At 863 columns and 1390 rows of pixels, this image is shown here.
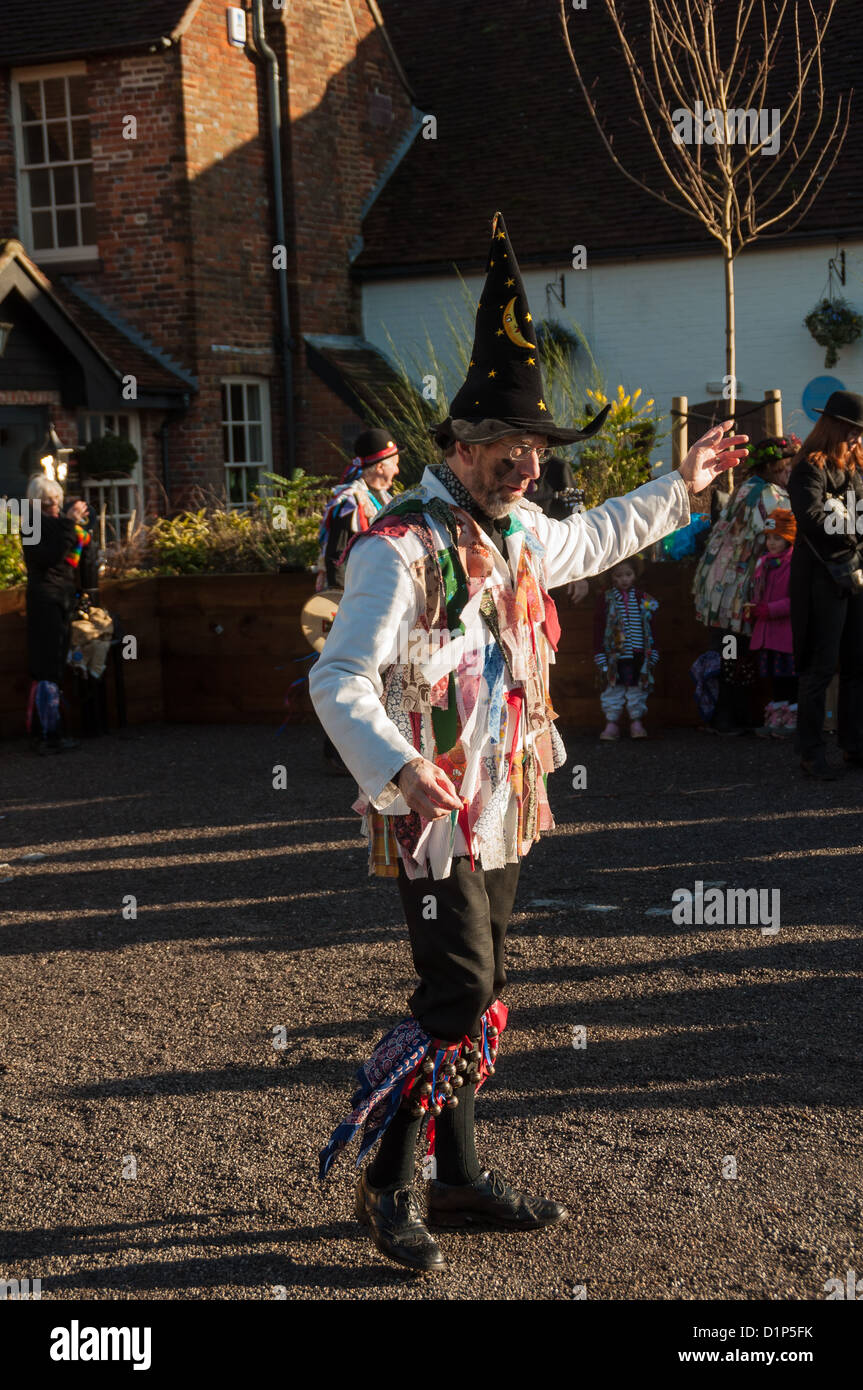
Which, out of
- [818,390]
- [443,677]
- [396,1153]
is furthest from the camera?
[818,390]

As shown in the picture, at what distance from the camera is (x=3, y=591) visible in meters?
12.8

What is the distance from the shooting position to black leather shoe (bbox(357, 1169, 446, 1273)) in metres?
3.79

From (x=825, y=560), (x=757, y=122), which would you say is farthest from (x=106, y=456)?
(x=825, y=560)

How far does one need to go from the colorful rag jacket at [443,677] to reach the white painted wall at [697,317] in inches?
615

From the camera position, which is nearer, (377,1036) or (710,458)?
(710,458)

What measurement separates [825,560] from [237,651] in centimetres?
572

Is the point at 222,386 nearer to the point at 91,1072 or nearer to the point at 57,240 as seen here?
the point at 57,240

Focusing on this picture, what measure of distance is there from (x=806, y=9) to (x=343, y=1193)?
2061cm

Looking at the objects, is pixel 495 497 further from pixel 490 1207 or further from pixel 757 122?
pixel 757 122

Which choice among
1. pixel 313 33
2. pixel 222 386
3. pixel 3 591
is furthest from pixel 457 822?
pixel 313 33

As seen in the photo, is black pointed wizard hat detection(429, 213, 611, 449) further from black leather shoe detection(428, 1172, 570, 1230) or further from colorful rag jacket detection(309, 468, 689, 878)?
black leather shoe detection(428, 1172, 570, 1230)

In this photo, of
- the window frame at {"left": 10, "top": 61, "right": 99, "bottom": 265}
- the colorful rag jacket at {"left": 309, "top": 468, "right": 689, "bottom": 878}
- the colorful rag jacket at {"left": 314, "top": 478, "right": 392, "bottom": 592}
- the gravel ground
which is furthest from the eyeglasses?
the window frame at {"left": 10, "top": 61, "right": 99, "bottom": 265}

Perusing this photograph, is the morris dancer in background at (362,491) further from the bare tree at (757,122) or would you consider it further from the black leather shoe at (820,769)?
the bare tree at (757,122)

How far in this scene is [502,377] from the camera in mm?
3900
